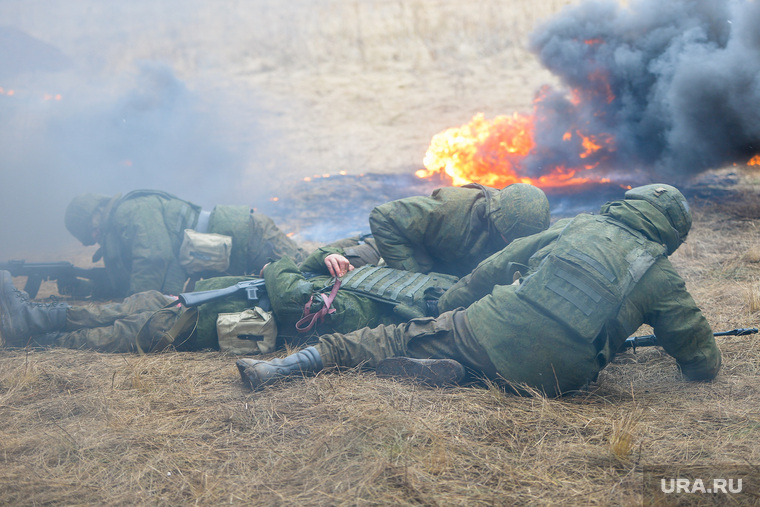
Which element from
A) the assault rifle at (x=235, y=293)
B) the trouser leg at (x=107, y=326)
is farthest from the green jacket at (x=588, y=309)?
the trouser leg at (x=107, y=326)

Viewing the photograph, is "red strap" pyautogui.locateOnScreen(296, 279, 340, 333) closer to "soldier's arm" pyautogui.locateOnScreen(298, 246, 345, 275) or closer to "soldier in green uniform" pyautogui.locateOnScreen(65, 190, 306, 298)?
"soldier's arm" pyautogui.locateOnScreen(298, 246, 345, 275)

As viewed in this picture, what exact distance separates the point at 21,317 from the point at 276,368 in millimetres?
2429

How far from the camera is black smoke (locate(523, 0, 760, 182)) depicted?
726cm

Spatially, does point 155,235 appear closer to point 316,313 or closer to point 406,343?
point 316,313

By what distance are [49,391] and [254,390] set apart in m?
1.37

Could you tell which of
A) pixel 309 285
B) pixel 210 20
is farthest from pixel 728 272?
pixel 210 20

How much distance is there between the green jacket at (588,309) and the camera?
3.00 meters

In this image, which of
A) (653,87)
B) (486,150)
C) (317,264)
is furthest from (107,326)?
(653,87)

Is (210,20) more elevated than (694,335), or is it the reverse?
(210,20)

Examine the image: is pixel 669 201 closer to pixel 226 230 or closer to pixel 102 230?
pixel 226 230

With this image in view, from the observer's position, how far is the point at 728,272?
5.55m

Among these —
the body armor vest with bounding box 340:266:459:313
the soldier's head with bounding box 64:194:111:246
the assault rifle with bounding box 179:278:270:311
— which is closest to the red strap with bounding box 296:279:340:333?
the body armor vest with bounding box 340:266:459:313

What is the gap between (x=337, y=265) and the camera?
4.26m

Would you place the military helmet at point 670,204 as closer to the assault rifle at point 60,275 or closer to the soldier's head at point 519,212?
the soldier's head at point 519,212
